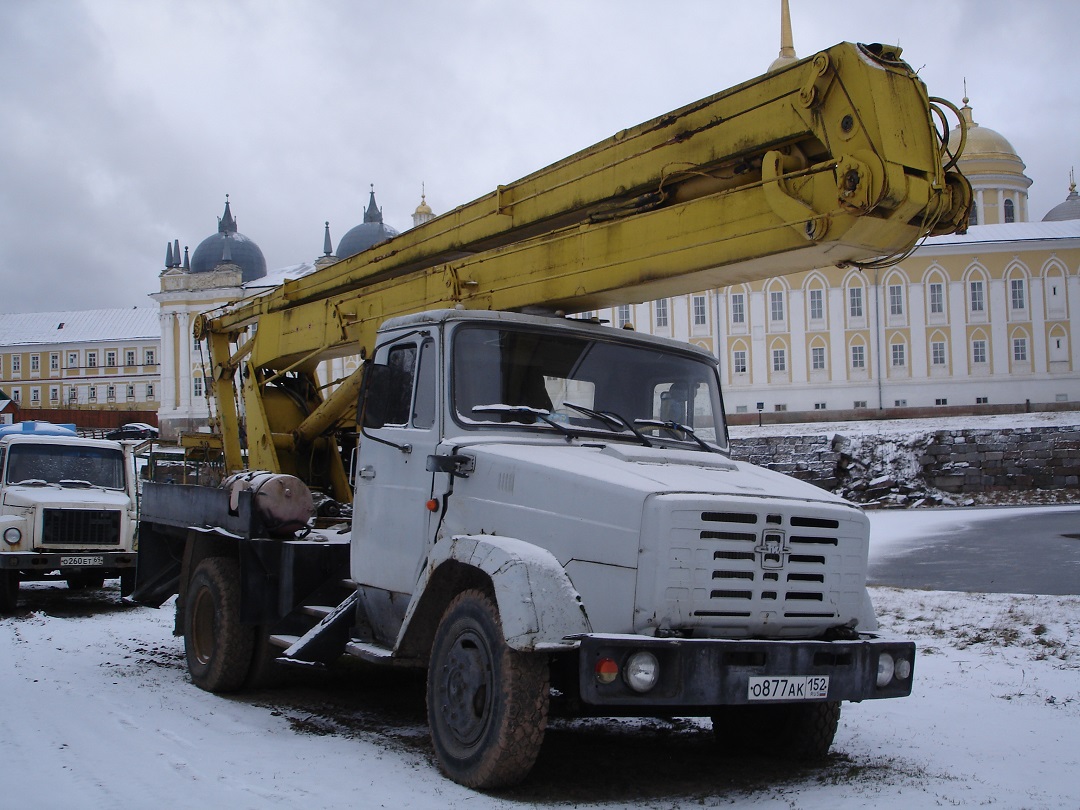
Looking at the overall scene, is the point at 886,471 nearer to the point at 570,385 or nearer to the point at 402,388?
the point at 570,385

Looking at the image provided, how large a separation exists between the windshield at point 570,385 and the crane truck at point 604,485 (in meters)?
0.01

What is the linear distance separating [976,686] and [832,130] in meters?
4.66

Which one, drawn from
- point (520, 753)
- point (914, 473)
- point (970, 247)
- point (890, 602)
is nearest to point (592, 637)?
point (520, 753)

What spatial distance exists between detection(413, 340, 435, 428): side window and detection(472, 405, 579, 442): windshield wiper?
298mm

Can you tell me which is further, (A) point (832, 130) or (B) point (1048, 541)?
(B) point (1048, 541)

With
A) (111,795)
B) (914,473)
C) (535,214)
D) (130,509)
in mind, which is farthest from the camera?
(914,473)

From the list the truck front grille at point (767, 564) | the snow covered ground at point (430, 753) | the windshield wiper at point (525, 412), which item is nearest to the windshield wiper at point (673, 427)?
the windshield wiper at point (525, 412)

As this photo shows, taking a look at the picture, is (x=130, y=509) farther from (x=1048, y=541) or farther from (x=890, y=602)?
(x=1048, y=541)

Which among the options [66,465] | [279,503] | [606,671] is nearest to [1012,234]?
[66,465]

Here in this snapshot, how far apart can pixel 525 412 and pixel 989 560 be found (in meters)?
11.5

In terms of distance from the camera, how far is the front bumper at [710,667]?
4551mm

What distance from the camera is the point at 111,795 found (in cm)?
496

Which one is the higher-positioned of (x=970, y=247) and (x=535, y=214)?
(x=970, y=247)

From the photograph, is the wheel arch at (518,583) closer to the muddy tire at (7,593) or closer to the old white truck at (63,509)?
the old white truck at (63,509)
